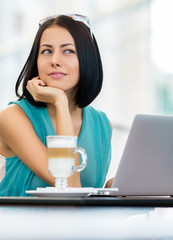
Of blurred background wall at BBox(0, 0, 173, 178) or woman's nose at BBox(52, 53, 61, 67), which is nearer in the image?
woman's nose at BBox(52, 53, 61, 67)

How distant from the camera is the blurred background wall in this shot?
5359 millimetres

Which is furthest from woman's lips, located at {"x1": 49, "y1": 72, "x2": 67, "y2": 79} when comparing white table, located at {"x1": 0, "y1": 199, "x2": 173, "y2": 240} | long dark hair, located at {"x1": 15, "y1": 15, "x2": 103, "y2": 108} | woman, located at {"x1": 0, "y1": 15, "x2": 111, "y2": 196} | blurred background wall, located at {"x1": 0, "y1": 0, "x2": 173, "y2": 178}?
blurred background wall, located at {"x1": 0, "y1": 0, "x2": 173, "y2": 178}

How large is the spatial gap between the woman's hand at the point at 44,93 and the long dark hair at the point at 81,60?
107 mm

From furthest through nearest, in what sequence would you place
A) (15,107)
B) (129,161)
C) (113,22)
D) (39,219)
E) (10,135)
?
(113,22) < (15,107) < (10,135) < (129,161) < (39,219)

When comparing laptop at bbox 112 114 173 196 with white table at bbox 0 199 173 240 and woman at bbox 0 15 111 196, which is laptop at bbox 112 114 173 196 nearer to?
white table at bbox 0 199 173 240

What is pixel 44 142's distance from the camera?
6.03 feet

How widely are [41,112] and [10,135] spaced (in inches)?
9.0

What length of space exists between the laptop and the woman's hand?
2.08 feet

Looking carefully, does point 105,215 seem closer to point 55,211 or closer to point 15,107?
point 55,211

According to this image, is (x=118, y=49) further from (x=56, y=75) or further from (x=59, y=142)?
(x=59, y=142)

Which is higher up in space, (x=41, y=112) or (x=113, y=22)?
(x=113, y=22)

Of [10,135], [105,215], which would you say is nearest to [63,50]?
[10,135]

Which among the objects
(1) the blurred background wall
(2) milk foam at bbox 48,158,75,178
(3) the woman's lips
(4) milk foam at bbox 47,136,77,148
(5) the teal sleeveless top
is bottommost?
(2) milk foam at bbox 48,158,75,178

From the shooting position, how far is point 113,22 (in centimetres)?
538
